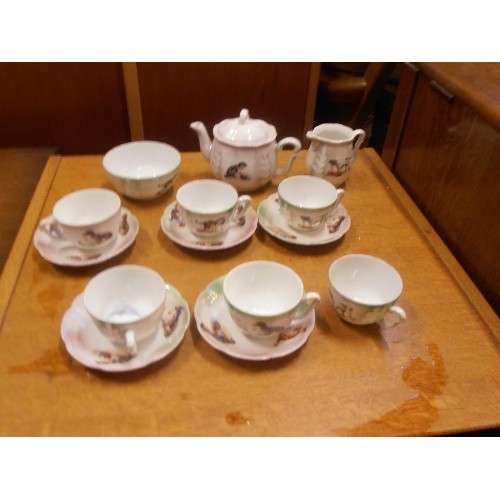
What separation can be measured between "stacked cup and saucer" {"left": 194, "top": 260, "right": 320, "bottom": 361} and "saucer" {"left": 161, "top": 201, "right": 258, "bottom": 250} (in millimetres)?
94

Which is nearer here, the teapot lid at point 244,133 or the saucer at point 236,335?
the saucer at point 236,335

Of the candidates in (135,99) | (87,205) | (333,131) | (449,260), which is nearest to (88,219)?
(87,205)

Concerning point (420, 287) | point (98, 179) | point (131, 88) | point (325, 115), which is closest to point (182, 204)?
point (98, 179)

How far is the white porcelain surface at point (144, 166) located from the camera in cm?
86

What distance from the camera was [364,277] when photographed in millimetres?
735

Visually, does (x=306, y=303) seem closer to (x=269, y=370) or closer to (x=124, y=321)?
(x=269, y=370)

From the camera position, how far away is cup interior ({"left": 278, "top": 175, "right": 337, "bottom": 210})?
0.88 m

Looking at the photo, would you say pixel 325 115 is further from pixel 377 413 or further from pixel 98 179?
pixel 377 413

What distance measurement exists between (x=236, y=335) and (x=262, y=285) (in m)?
0.10

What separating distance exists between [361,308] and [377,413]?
0.14 metres

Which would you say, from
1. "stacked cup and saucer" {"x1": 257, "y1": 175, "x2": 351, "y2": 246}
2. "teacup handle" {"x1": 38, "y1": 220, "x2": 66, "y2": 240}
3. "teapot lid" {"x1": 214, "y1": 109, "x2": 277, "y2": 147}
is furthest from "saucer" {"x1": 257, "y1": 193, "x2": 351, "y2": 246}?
"teacup handle" {"x1": 38, "y1": 220, "x2": 66, "y2": 240}

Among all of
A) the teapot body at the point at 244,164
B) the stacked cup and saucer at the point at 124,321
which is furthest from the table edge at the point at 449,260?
the stacked cup and saucer at the point at 124,321

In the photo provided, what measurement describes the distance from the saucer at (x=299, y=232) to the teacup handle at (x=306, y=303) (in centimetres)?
17

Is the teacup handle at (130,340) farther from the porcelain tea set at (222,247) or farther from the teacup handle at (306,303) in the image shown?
the teacup handle at (306,303)
